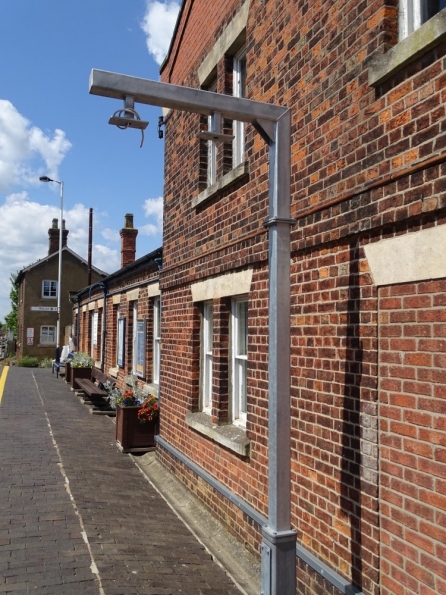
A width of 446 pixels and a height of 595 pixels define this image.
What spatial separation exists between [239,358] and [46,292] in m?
34.8

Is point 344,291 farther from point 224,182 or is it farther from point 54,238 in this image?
point 54,238

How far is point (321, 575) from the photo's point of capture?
14.1 ft

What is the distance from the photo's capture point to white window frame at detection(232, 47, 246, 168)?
6871mm

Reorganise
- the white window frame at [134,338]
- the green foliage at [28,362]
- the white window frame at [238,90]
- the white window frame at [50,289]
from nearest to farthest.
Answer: the white window frame at [238,90]
the white window frame at [134,338]
the green foliage at [28,362]
the white window frame at [50,289]

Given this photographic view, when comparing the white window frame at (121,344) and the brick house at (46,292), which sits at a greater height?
the brick house at (46,292)

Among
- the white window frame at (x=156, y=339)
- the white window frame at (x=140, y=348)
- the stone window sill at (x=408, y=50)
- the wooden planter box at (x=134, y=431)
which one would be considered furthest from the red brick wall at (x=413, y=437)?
the white window frame at (x=140, y=348)

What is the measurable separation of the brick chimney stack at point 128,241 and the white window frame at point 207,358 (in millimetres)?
14302

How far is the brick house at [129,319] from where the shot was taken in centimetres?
1184

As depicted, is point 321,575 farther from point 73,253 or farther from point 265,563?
point 73,253

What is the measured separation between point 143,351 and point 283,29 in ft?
25.9

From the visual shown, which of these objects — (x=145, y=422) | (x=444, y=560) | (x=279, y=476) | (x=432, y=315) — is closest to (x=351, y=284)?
(x=432, y=315)

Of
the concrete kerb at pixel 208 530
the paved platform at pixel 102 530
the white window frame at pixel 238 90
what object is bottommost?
the concrete kerb at pixel 208 530

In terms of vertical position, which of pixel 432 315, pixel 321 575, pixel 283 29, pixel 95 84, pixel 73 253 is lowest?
pixel 321 575

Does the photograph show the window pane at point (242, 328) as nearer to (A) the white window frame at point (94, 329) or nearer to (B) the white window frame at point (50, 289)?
(A) the white window frame at point (94, 329)
